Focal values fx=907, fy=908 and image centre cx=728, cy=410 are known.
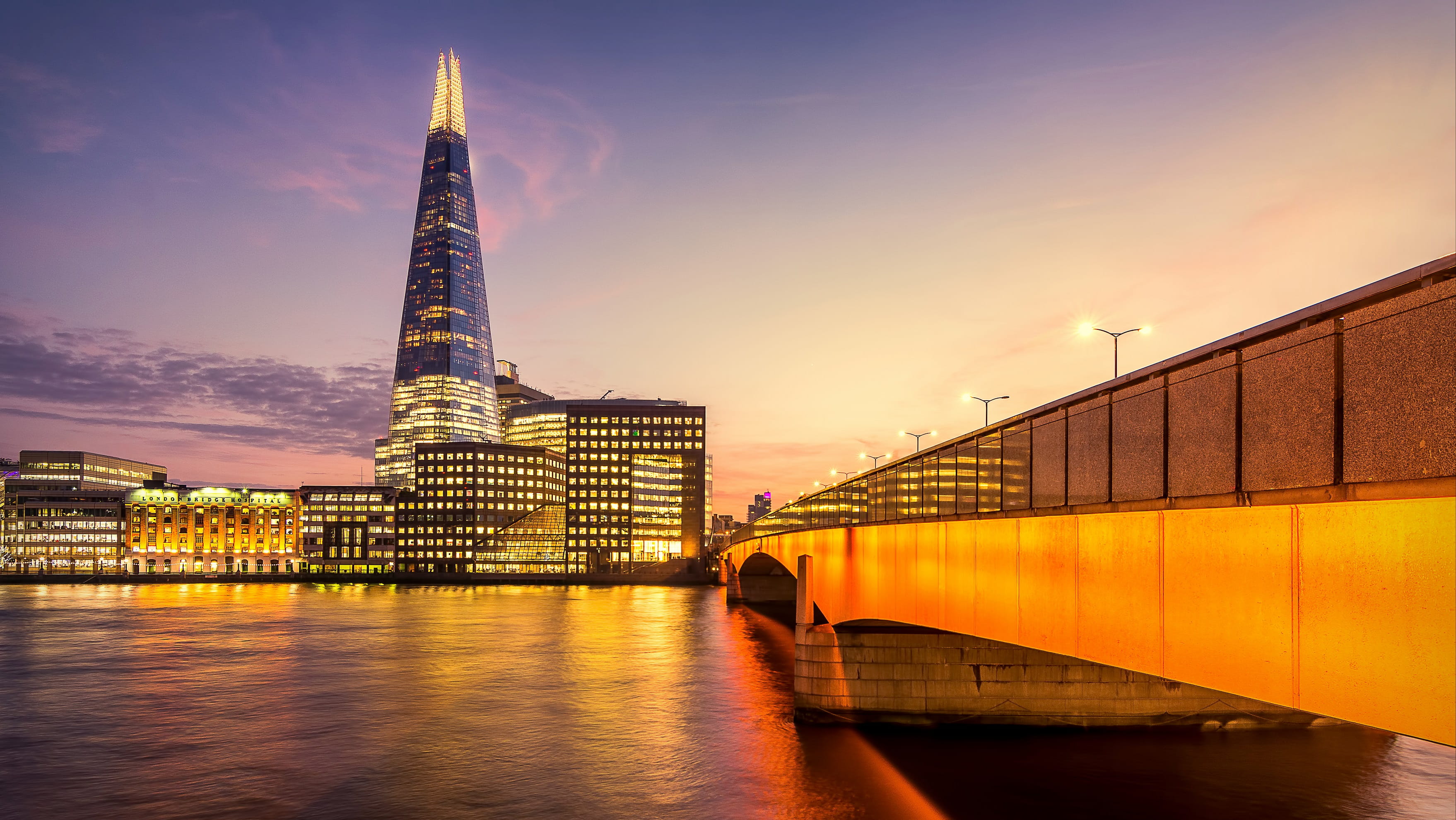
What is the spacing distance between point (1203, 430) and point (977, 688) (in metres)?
27.1

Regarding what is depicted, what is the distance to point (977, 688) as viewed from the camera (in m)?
36.9

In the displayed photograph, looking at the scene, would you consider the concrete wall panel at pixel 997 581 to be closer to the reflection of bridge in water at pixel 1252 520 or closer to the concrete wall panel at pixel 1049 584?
the reflection of bridge in water at pixel 1252 520

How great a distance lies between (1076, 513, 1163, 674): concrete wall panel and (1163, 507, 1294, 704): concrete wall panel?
33 centimetres

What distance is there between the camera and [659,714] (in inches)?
1857

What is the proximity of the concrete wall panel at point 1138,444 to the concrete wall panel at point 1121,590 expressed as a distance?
0.46 metres

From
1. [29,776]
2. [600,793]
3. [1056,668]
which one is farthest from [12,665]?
[1056,668]

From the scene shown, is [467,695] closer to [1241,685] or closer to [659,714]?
[659,714]

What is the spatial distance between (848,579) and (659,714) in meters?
17.9

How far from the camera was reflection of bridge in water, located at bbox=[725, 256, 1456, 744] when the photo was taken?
8688 mm

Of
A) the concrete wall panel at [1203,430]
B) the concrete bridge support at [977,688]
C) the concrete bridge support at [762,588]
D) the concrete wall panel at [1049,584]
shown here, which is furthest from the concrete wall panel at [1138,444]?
the concrete bridge support at [762,588]

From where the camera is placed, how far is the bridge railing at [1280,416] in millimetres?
8711

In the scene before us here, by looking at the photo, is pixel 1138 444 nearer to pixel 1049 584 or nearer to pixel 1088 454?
pixel 1088 454

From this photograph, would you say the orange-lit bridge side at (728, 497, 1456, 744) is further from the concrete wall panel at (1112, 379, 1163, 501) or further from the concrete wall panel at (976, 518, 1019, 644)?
the concrete wall panel at (1112, 379, 1163, 501)

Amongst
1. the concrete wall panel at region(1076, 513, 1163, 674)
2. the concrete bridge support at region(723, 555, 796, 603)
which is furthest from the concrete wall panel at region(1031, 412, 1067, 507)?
the concrete bridge support at region(723, 555, 796, 603)
